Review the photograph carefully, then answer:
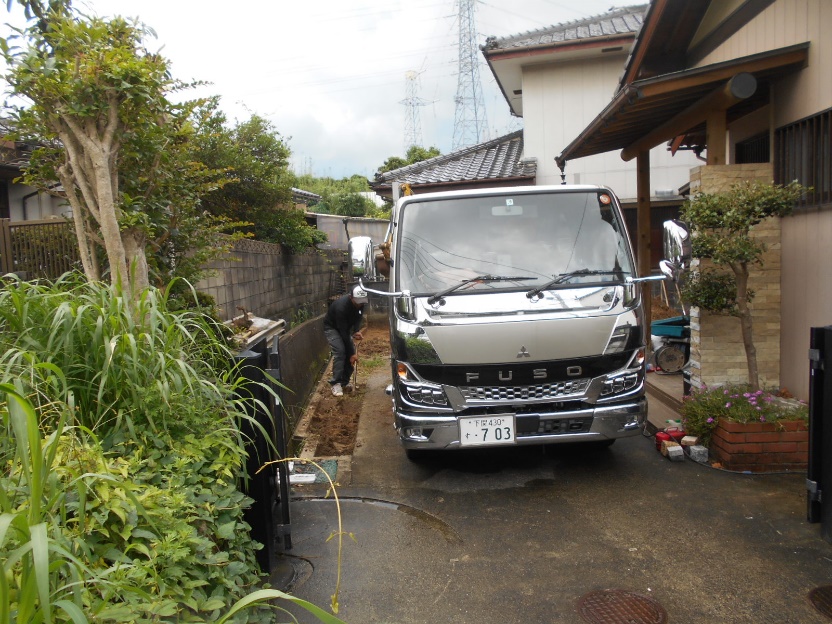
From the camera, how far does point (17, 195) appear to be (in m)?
10.5

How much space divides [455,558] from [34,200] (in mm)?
10267

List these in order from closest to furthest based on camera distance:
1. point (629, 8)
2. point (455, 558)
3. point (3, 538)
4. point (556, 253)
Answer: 1. point (3, 538)
2. point (455, 558)
3. point (556, 253)
4. point (629, 8)

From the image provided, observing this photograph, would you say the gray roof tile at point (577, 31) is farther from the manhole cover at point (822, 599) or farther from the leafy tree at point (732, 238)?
the manhole cover at point (822, 599)

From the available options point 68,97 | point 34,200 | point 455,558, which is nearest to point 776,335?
point 455,558

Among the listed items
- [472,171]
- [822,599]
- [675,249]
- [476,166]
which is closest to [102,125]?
[675,249]

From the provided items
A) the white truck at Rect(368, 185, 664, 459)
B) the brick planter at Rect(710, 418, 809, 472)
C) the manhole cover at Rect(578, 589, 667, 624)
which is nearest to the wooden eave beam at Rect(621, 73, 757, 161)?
the white truck at Rect(368, 185, 664, 459)

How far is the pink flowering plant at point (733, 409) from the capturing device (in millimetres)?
5160

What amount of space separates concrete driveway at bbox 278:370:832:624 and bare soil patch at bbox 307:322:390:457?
76 centimetres

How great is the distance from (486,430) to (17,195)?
943 cm

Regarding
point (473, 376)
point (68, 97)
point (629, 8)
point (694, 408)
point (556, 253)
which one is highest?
point (629, 8)

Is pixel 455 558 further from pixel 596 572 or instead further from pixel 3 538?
pixel 3 538

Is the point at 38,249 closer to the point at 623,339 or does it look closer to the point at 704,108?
the point at 623,339

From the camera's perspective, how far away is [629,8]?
16.1m

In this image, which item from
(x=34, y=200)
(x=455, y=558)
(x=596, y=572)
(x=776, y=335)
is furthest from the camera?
(x=34, y=200)
